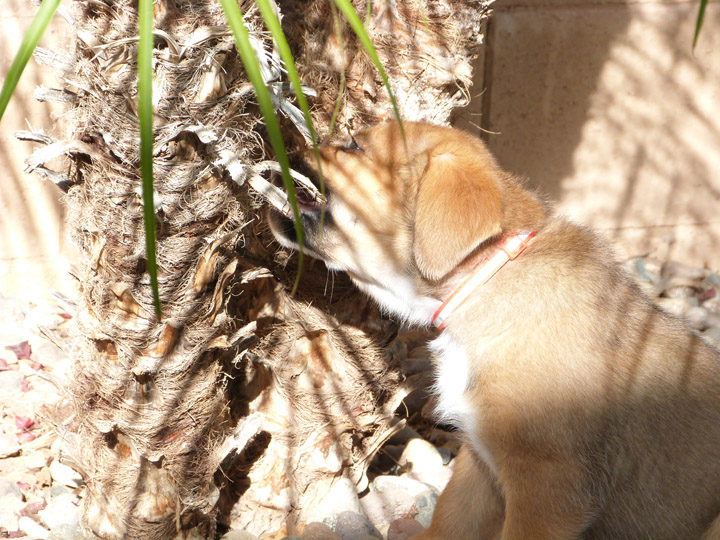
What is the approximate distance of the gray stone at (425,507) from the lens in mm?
3592

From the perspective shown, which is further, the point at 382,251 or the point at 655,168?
the point at 655,168

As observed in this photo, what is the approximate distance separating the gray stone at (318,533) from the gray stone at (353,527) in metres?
0.05

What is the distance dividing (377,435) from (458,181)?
5.08 ft

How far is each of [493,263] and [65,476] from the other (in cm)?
226

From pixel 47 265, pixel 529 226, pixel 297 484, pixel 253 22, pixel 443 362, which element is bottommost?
Answer: pixel 297 484

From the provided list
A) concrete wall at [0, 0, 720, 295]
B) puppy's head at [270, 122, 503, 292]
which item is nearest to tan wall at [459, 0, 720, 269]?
concrete wall at [0, 0, 720, 295]

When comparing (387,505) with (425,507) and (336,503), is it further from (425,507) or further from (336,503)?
(336,503)

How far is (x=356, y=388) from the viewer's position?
3.47 metres

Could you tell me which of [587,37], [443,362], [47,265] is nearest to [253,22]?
[443,362]

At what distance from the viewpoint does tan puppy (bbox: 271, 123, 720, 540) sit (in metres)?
2.50

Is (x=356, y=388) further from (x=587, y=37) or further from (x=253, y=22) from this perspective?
(x=587, y=37)

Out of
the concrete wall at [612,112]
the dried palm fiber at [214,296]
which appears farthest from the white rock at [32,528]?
the concrete wall at [612,112]

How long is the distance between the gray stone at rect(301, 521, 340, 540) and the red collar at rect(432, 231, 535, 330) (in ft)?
3.86

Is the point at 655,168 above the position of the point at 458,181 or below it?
below
